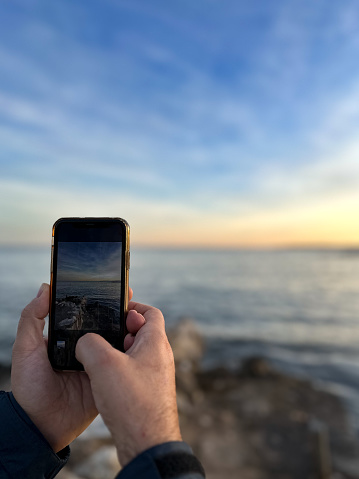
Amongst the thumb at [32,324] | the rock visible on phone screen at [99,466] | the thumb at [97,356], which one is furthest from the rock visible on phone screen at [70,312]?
the rock visible on phone screen at [99,466]

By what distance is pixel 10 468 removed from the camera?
1.90 meters

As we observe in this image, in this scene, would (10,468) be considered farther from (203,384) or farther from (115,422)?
(203,384)

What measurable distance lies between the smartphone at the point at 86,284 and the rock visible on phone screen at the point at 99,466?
4.77 meters

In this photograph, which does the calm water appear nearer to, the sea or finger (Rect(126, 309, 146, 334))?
finger (Rect(126, 309, 146, 334))

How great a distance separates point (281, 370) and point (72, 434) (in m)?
15.7

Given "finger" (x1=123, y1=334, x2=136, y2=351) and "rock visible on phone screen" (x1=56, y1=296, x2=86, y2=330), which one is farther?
"rock visible on phone screen" (x1=56, y1=296, x2=86, y2=330)

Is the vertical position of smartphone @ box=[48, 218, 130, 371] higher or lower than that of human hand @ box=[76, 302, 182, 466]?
higher

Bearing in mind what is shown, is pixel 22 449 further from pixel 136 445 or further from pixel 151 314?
pixel 151 314

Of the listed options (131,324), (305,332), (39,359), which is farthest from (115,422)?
(305,332)

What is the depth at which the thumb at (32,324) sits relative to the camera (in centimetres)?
222

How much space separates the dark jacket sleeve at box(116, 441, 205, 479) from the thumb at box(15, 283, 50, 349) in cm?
114

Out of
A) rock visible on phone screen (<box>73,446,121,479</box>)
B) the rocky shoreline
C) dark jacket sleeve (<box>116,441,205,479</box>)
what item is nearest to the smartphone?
dark jacket sleeve (<box>116,441,205,479</box>)

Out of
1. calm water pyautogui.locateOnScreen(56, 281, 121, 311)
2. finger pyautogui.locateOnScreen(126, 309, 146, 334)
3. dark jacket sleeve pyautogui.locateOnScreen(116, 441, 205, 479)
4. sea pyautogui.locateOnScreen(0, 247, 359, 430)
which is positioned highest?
calm water pyautogui.locateOnScreen(56, 281, 121, 311)

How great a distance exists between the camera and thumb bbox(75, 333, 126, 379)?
1.71 meters
